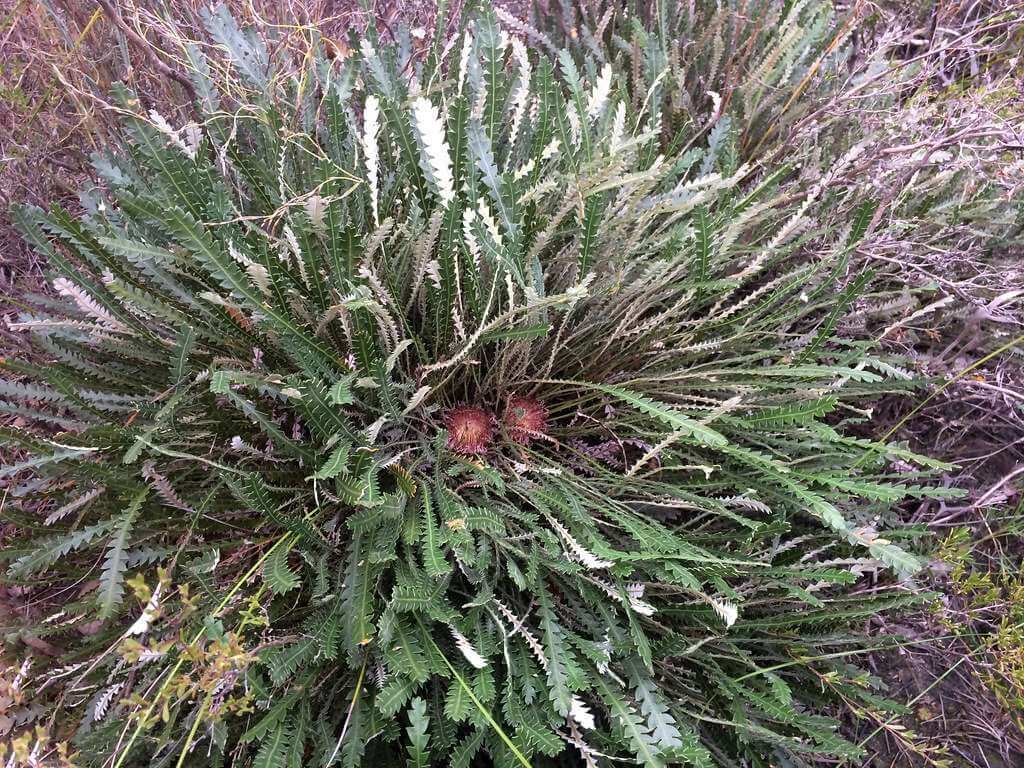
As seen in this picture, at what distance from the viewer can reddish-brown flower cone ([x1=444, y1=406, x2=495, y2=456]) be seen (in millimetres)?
1385

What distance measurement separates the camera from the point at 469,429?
141cm

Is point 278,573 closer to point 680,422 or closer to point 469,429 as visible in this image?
point 469,429

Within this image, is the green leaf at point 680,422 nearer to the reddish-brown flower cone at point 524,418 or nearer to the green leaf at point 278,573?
the reddish-brown flower cone at point 524,418

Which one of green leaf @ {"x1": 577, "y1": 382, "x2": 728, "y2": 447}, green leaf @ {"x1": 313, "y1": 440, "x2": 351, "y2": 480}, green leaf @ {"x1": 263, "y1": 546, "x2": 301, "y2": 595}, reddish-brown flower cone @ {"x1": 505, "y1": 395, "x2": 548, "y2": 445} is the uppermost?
green leaf @ {"x1": 313, "y1": 440, "x2": 351, "y2": 480}

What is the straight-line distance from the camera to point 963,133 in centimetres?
144

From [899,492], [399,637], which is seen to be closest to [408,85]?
[399,637]

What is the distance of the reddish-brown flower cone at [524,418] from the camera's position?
141 centimetres

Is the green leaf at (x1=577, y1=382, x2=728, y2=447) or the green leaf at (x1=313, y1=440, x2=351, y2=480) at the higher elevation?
the green leaf at (x1=313, y1=440, x2=351, y2=480)

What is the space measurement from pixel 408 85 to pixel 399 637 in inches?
47.1

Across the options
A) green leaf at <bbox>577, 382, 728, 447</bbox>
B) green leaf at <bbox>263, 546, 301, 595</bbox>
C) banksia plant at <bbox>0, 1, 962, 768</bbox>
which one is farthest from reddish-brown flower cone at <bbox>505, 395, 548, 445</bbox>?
green leaf at <bbox>263, 546, 301, 595</bbox>

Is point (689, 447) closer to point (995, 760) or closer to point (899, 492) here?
point (899, 492)

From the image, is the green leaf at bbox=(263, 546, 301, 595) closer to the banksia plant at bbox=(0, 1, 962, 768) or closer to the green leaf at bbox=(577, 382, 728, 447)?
the banksia plant at bbox=(0, 1, 962, 768)

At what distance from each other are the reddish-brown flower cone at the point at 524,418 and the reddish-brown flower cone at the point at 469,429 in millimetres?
41

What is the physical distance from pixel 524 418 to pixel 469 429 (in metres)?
0.12
